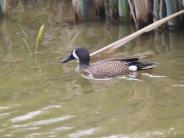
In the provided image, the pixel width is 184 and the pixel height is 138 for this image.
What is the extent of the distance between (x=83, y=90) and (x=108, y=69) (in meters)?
0.59

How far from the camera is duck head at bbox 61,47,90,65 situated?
7637 mm

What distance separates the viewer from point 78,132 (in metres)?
5.38

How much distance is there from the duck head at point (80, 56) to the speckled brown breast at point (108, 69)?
0.61ft

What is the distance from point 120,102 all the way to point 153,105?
0.34 meters

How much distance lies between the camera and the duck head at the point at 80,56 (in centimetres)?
764

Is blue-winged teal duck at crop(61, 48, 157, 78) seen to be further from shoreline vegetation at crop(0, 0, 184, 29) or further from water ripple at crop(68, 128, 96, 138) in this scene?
water ripple at crop(68, 128, 96, 138)

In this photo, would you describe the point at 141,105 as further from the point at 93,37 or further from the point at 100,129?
the point at 93,37

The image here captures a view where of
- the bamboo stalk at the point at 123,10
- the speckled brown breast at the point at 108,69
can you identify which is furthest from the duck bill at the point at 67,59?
the bamboo stalk at the point at 123,10

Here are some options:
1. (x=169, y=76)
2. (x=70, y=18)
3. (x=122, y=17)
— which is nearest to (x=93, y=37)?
(x=122, y=17)

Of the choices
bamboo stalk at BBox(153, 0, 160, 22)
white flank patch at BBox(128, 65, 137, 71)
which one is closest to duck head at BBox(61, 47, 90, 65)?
white flank patch at BBox(128, 65, 137, 71)

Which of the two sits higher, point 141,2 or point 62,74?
point 141,2

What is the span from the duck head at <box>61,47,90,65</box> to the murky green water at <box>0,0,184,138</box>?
0.46ft

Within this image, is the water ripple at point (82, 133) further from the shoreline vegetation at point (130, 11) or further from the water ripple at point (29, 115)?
the shoreline vegetation at point (130, 11)

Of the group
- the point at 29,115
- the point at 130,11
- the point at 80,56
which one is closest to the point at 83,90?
the point at 80,56
